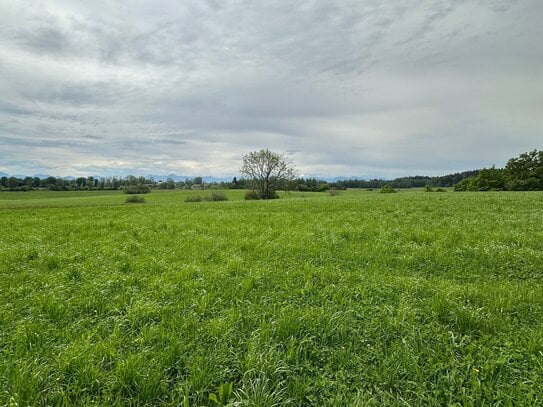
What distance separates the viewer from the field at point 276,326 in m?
3.60

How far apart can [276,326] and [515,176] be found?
366 feet

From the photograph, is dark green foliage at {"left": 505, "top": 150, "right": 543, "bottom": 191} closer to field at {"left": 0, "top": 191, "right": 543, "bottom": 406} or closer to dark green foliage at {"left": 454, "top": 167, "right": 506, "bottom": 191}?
dark green foliage at {"left": 454, "top": 167, "right": 506, "bottom": 191}

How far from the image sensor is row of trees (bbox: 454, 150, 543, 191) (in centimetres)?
8188

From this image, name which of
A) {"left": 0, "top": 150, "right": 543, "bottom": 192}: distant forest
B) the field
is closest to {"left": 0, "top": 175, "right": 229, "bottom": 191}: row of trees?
{"left": 0, "top": 150, "right": 543, "bottom": 192}: distant forest

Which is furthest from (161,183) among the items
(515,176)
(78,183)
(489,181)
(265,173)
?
(515,176)

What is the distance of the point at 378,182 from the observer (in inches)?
6029

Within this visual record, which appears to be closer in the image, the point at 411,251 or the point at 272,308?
the point at 272,308

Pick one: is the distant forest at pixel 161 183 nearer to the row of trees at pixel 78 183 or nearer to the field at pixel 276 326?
the row of trees at pixel 78 183

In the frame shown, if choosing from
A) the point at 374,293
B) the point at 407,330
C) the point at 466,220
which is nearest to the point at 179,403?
the point at 407,330

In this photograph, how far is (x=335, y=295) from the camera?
6133 mm

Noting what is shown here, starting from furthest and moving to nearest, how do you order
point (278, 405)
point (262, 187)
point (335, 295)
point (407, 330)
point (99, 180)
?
point (99, 180), point (262, 187), point (335, 295), point (407, 330), point (278, 405)

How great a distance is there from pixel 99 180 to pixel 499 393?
189162 millimetres

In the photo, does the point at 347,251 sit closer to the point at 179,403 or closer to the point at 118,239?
the point at 179,403

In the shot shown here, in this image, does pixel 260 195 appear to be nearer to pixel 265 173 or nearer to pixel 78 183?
pixel 265 173
